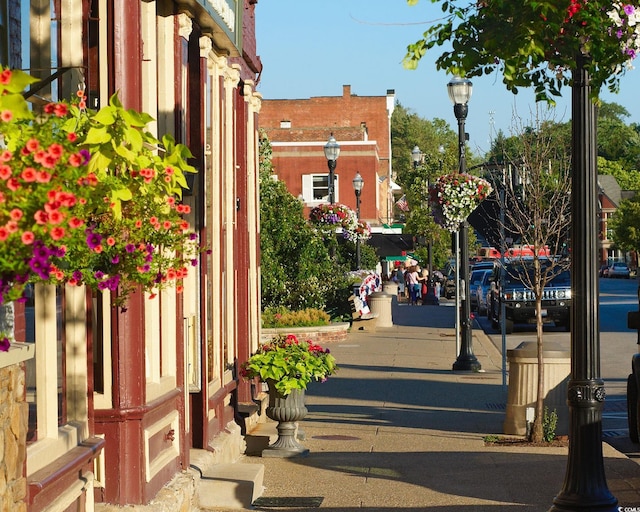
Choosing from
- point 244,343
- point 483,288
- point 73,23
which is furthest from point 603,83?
point 483,288

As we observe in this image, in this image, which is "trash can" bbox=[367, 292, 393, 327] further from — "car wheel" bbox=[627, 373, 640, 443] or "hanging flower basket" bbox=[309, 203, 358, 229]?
"car wheel" bbox=[627, 373, 640, 443]

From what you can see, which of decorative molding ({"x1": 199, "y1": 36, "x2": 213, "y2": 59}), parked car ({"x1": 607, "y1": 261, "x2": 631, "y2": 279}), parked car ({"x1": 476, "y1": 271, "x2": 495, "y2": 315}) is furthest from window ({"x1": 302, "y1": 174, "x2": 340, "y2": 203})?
decorative molding ({"x1": 199, "y1": 36, "x2": 213, "y2": 59})

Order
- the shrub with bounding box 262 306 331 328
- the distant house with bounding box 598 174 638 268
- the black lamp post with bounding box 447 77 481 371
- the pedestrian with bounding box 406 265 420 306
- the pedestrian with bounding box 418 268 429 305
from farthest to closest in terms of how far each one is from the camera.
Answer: the distant house with bounding box 598 174 638 268, the pedestrian with bounding box 418 268 429 305, the pedestrian with bounding box 406 265 420 306, the shrub with bounding box 262 306 331 328, the black lamp post with bounding box 447 77 481 371

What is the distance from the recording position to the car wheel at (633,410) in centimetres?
1278

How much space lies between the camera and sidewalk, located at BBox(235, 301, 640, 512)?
32.9ft

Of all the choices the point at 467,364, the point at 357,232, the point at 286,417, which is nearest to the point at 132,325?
the point at 286,417

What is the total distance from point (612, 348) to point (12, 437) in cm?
2278

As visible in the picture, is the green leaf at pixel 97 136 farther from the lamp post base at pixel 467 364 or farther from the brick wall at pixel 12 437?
the lamp post base at pixel 467 364

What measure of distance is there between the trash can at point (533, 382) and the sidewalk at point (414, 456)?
519 millimetres

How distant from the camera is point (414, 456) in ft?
41.0

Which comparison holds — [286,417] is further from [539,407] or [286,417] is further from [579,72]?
[579,72]

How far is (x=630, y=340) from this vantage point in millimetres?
28578

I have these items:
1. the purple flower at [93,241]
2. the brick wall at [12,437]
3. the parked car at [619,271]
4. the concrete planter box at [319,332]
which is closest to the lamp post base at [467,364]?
the concrete planter box at [319,332]

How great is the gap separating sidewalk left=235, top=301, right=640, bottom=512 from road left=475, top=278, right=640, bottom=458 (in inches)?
50.0
